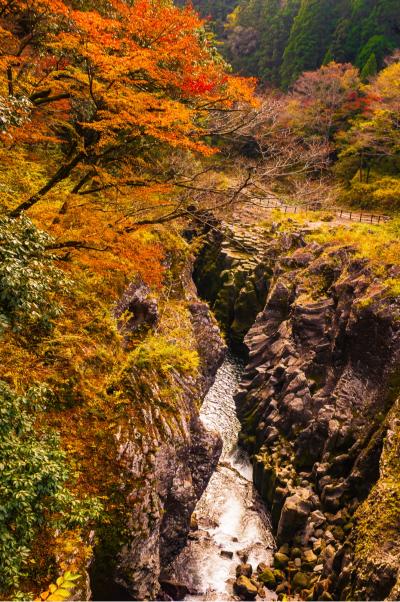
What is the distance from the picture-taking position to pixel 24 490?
684cm

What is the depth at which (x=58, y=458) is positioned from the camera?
26.1ft

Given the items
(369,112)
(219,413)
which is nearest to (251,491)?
(219,413)

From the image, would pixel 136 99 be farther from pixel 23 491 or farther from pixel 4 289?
pixel 23 491

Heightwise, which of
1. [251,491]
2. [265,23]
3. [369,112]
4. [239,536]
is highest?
[265,23]

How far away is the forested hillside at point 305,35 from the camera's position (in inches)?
2435

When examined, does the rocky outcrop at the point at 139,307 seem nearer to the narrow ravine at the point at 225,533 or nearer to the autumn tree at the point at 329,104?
the narrow ravine at the point at 225,533

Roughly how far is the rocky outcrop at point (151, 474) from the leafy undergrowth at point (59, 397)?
15 cm

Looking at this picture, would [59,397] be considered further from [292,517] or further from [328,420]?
[328,420]

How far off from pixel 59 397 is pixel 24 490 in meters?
4.14

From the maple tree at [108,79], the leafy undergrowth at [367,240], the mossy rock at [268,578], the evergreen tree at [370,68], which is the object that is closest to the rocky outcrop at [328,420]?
the leafy undergrowth at [367,240]

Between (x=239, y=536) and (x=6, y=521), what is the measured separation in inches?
635

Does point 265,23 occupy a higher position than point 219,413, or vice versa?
point 265,23

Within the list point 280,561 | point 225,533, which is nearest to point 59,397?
point 280,561

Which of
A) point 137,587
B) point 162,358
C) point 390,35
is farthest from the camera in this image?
point 390,35
